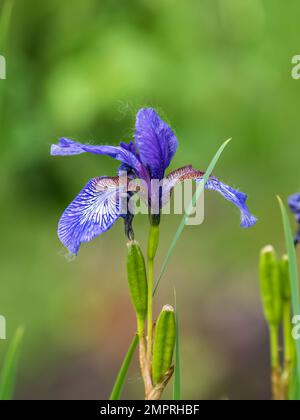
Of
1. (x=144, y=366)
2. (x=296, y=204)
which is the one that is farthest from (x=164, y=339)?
(x=296, y=204)

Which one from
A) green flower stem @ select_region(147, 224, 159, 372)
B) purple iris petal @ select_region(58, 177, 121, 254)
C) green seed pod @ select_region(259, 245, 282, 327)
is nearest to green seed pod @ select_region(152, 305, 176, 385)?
green flower stem @ select_region(147, 224, 159, 372)

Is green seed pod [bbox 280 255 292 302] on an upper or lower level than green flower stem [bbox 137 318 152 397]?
upper

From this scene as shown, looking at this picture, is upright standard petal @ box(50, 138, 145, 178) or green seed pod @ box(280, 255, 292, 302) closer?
upright standard petal @ box(50, 138, 145, 178)

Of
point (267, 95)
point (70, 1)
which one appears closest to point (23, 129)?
point (70, 1)

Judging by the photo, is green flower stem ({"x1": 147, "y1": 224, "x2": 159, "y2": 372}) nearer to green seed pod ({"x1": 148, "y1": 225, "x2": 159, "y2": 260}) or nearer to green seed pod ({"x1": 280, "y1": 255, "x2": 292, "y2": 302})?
green seed pod ({"x1": 148, "y1": 225, "x2": 159, "y2": 260})

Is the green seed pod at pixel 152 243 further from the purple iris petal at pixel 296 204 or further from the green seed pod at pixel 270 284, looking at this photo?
the purple iris petal at pixel 296 204

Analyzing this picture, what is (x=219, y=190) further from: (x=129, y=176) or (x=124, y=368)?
(x=124, y=368)

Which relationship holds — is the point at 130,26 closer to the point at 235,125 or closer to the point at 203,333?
the point at 235,125
